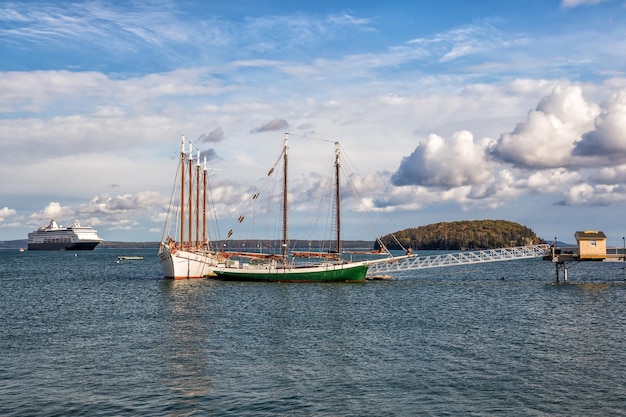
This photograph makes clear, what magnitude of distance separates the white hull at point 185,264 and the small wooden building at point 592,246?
51.3 metres

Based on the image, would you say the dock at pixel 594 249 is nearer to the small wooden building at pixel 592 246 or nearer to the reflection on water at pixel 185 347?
the small wooden building at pixel 592 246

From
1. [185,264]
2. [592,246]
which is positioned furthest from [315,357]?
[185,264]

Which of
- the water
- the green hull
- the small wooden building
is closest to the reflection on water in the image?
the water

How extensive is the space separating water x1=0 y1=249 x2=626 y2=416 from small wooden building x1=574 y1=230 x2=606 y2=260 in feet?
49.7

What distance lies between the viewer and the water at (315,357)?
26.3 metres

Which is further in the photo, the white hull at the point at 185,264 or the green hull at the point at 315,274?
the white hull at the point at 185,264

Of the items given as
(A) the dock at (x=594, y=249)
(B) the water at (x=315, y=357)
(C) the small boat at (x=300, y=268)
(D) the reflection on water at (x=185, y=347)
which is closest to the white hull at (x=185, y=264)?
(C) the small boat at (x=300, y=268)

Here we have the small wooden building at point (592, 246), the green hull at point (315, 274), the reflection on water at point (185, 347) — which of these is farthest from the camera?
the green hull at point (315, 274)

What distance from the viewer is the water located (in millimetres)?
26281

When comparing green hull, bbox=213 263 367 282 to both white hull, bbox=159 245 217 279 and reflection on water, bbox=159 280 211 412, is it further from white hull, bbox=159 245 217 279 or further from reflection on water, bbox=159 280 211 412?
reflection on water, bbox=159 280 211 412

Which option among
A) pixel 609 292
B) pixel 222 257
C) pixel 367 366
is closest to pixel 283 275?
pixel 222 257

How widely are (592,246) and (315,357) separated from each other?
57.6 m

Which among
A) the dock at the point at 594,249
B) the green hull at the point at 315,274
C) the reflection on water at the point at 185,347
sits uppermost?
the dock at the point at 594,249

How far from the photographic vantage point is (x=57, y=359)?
115 feet
